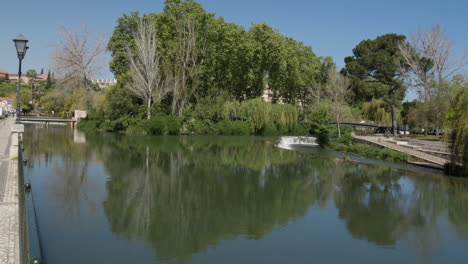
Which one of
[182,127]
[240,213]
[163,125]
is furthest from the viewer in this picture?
[182,127]

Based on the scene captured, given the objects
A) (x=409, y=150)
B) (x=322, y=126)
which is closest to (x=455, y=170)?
(x=409, y=150)

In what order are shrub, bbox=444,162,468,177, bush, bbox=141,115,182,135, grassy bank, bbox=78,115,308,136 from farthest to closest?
grassy bank, bbox=78,115,308,136 < bush, bbox=141,115,182,135 < shrub, bbox=444,162,468,177

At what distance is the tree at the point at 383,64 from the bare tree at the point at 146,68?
88.8 feet

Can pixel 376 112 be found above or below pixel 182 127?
above

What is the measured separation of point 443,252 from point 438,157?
16.6 meters

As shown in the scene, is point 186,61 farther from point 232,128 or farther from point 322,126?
point 322,126

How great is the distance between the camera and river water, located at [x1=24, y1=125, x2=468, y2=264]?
910 centimetres

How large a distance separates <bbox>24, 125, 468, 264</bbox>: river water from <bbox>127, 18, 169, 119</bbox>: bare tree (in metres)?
22.8

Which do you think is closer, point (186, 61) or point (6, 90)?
point (186, 61)

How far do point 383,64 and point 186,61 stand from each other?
25.6 meters

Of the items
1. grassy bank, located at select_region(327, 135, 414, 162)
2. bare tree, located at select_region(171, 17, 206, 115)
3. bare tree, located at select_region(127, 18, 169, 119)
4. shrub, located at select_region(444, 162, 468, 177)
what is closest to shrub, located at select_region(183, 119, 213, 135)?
bare tree, located at select_region(171, 17, 206, 115)

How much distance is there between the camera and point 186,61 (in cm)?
4697

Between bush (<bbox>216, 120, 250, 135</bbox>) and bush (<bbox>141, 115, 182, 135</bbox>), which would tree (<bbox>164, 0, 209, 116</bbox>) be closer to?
bush (<bbox>141, 115, 182, 135</bbox>)

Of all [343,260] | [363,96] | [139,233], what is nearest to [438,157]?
[343,260]
